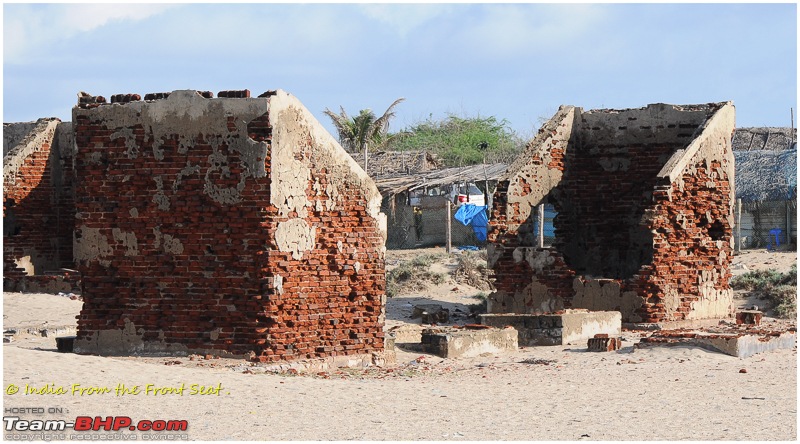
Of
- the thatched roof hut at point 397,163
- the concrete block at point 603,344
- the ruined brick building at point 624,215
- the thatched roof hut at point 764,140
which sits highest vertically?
the thatched roof hut at point 764,140

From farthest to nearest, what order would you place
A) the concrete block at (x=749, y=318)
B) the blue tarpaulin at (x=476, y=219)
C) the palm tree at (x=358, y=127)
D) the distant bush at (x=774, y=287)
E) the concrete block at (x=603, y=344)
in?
the palm tree at (x=358, y=127), the blue tarpaulin at (x=476, y=219), the distant bush at (x=774, y=287), the concrete block at (x=749, y=318), the concrete block at (x=603, y=344)

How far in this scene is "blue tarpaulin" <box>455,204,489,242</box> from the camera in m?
33.7

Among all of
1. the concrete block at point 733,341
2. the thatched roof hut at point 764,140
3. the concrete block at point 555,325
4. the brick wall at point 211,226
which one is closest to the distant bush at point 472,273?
the concrete block at point 555,325

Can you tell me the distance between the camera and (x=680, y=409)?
1033cm

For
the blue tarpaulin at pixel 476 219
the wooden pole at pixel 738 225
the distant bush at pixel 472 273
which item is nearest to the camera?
the distant bush at pixel 472 273

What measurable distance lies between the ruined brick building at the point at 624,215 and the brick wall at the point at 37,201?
25.8 feet

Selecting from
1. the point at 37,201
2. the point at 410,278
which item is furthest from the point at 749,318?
the point at 37,201

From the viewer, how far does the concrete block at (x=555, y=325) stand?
15750mm

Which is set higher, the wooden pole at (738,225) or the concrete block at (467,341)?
the wooden pole at (738,225)

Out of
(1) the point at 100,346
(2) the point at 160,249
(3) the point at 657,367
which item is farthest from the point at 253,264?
(3) the point at 657,367

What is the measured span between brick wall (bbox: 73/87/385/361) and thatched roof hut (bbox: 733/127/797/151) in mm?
26526

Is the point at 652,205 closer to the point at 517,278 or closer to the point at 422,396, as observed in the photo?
the point at 517,278

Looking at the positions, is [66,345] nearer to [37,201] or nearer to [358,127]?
[37,201]

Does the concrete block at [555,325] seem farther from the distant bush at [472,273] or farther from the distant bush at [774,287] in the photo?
the distant bush at [472,273]
